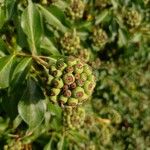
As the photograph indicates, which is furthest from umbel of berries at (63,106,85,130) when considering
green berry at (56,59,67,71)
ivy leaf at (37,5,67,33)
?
green berry at (56,59,67,71)

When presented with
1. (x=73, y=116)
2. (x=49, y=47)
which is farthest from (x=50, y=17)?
(x=73, y=116)

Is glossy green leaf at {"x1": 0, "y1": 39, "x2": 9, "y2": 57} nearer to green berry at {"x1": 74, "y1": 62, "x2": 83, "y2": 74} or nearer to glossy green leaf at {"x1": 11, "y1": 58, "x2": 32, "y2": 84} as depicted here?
glossy green leaf at {"x1": 11, "y1": 58, "x2": 32, "y2": 84}

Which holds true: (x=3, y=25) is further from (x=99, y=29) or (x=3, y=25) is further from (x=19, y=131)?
(x=99, y=29)

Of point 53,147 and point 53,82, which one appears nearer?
point 53,82

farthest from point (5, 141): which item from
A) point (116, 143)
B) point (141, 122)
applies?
point (141, 122)

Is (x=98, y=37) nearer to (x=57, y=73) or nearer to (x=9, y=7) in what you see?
(x=9, y=7)

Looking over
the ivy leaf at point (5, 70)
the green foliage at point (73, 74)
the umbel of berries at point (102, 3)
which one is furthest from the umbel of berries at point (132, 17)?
the ivy leaf at point (5, 70)
